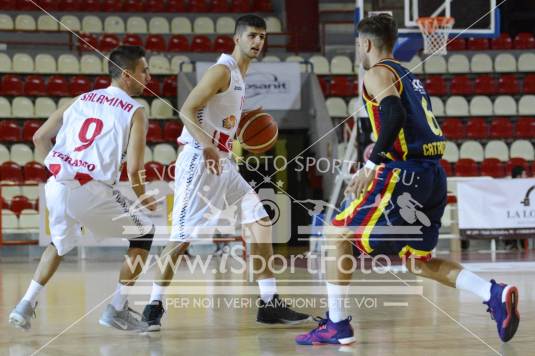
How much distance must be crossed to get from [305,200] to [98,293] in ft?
28.7

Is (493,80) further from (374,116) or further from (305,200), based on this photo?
(374,116)

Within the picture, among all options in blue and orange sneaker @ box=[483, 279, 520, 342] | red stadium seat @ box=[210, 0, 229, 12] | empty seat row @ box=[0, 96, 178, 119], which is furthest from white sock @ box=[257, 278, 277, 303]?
red stadium seat @ box=[210, 0, 229, 12]

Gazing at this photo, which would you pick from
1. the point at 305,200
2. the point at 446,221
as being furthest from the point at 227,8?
the point at 446,221

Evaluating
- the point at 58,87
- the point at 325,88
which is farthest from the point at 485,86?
the point at 58,87

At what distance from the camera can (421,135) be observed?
13.6ft

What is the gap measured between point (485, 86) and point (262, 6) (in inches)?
227

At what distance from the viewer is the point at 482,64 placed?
17.2m

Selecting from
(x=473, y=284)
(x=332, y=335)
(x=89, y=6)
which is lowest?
(x=332, y=335)

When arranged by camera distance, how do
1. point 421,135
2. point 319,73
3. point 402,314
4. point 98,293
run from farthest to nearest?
point 319,73 → point 98,293 → point 402,314 → point 421,135

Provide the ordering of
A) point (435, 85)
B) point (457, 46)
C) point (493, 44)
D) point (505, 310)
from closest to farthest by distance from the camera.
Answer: point (505, 310) < point (435, 85) < point (457, 46) < point (493, 44)

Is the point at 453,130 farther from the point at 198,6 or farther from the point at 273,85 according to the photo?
the point at 198,6

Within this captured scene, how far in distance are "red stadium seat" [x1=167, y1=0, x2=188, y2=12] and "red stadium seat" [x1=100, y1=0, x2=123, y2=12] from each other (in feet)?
3.78

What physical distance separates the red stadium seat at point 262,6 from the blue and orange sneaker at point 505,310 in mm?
15614

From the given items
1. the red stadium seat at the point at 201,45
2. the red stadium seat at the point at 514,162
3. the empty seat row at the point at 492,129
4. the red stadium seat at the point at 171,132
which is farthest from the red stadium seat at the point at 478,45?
the red stadium seat at the point at 171,132
